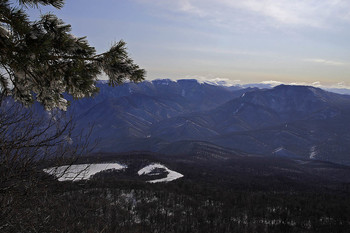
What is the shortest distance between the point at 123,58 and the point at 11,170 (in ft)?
13.4

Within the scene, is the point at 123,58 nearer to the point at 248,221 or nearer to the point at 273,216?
the point at 248,221

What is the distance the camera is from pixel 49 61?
252 inches

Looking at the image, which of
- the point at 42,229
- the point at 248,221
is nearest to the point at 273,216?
the point at 248,221

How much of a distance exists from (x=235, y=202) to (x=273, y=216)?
19.8 meters

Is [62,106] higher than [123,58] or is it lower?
lower

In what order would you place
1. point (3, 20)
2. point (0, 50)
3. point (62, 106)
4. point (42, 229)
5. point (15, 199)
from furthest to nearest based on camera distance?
point (42, 229), point (15, 199), point (62, 106), point (0, 50), point (3, 20)

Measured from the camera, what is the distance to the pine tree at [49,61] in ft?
16.6

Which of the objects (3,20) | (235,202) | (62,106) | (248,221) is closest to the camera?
(3,20)

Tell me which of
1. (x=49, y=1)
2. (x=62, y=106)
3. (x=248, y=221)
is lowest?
(x=248, y=221)

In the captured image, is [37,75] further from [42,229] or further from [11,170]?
[42,229]

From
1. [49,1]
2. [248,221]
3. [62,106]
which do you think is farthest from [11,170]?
[248,221]

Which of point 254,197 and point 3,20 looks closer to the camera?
point 3,20

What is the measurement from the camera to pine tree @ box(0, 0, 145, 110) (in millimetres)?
5047

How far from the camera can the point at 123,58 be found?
655 cm
